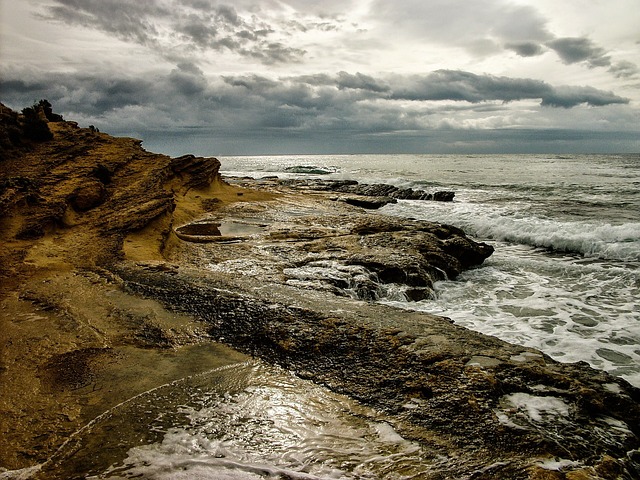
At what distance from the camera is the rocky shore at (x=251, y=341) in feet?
9.25

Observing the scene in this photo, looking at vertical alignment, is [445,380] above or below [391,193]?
below

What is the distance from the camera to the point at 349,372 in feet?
11.9

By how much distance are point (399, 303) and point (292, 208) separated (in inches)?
372

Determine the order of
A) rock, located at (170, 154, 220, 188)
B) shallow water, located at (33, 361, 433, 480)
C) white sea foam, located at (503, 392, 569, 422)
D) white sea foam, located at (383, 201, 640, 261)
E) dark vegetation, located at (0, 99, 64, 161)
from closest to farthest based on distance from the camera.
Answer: shallow water, located at (33, 361, 433, 480), white sea foam, located at (503, 392, 569, 422), dark vegetation, located at (0, 99, 64, 161), white sea foam, located at (383, 201, 640, 261), rock, located at (170, 154, 220, 188)

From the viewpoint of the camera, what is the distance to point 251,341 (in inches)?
163

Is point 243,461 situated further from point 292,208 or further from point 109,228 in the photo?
point 292,208

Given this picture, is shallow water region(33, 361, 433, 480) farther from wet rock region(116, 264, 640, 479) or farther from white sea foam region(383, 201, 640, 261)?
white sea foam region(383, 201, 640, 261)

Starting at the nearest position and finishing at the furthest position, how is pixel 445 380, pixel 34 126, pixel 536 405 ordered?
1. pixel 536 405
2. pixel 445 380
3. pixel 34 126

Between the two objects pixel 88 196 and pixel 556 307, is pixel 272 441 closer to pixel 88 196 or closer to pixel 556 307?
pixel 556 307

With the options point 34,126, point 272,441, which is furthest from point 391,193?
point 272,441

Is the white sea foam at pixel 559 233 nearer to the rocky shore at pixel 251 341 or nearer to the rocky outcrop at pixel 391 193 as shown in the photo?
the rocky shore at pixel 251 341

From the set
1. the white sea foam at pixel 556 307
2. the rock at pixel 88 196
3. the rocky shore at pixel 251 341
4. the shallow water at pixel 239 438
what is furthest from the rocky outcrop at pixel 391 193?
the shallow water at pixel 239 438

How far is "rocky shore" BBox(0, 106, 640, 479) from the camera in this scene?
282 cm

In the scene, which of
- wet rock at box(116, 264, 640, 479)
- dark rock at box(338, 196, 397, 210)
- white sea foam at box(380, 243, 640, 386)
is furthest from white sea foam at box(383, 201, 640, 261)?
wet rock at box(116, 264, 640, 479)
